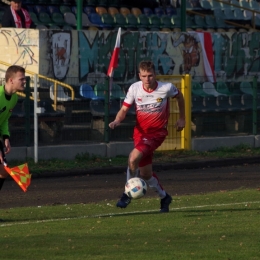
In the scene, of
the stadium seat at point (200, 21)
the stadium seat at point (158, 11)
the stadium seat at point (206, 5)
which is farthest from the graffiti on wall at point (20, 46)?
the stadium seat at point (206, 5)

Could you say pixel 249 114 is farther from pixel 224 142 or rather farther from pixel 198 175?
pixel 198 175

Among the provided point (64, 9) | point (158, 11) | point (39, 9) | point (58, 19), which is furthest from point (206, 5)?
point (39, 9)

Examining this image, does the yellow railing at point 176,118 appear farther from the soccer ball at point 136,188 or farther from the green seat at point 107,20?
the soccer ball at point 136,188

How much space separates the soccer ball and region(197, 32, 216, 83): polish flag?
15.4m

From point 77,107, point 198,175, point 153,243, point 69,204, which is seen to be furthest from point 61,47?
point 153,243

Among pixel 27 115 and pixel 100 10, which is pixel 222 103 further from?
pixel 100 10

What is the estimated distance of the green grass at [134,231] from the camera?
7.98 m

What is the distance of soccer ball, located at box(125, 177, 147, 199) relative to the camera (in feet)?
34.8

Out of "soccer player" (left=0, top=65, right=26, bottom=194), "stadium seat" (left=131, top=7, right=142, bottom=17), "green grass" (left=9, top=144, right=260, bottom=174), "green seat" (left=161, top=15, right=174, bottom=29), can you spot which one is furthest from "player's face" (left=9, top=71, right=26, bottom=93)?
Answer: "stadium seat" (left=131, top=7, right=142, bottom=17)

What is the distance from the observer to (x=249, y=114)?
21.9m

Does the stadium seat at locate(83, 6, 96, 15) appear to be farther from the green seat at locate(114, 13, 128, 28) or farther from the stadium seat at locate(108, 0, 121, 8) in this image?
the stadium seat at locate(108, 0, 121, 8)

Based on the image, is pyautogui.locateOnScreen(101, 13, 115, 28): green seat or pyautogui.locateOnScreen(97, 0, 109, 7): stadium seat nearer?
pyautogui.locateOnScreen(101, 13, 115, 28): green seat

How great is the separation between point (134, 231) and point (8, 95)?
250cm

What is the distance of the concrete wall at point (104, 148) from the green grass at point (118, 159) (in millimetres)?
158
